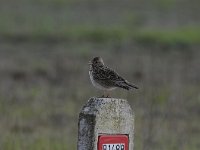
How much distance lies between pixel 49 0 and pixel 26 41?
38.8ft

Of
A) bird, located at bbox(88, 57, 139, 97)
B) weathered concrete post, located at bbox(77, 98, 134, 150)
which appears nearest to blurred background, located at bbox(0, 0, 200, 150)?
bird, located at bbox(88, 57, 139, 97)

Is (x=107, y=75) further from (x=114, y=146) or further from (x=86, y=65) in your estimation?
(x=86, y=65)

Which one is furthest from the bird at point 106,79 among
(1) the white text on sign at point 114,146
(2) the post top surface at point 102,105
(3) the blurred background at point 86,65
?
(3) the blurred background at point 86,65

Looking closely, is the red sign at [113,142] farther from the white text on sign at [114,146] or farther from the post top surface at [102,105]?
the post top surface at [102,105]

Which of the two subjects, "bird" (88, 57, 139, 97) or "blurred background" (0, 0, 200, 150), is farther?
"blurred background" (0, 0, 200, 150)

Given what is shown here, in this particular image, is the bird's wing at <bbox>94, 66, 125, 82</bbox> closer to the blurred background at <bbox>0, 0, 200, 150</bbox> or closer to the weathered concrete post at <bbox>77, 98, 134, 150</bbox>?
the weathered concrete post at <bbox>77, 98, 134, 150</bbox>

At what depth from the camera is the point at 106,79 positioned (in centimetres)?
569

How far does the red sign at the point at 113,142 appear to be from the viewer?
4.92 meters

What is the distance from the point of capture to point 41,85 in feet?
55.3

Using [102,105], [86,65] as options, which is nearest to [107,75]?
[102,105]

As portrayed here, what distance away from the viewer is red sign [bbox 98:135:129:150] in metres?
4.92

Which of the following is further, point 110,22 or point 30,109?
point 110,22

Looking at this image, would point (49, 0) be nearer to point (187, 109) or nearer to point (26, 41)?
point (26, 41)

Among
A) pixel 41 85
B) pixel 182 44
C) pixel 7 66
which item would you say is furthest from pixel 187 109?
pixel 182 44
